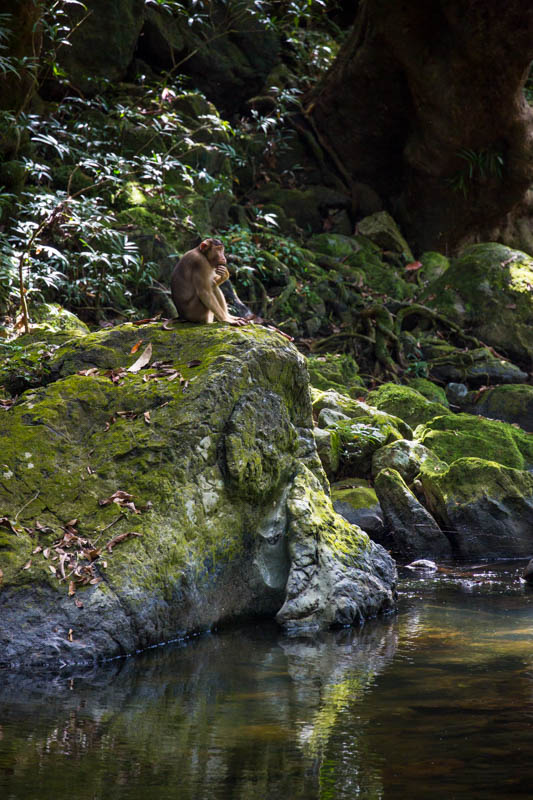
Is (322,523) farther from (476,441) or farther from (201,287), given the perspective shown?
(476,441)

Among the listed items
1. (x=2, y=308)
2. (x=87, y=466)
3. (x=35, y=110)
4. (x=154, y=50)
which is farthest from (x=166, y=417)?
(x=154, y=50)

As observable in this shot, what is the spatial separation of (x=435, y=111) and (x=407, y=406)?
641 centimetres

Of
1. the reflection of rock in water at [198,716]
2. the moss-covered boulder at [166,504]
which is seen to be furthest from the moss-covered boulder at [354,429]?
the reflection of rock in water at [198,716]

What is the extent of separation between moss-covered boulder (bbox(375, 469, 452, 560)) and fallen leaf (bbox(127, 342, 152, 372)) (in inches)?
109

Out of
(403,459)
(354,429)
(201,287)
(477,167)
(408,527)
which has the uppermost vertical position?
(477,167)

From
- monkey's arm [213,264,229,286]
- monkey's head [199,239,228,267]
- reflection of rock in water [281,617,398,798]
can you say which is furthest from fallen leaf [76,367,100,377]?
reflection of rock in water [281,617,398,798]

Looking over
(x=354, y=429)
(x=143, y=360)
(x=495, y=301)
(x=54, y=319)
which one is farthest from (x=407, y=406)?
(x=143, y=360)

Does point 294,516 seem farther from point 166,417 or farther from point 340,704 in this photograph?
point 340,704

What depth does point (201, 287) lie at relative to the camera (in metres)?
6.30

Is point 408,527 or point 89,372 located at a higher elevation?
point 89,372

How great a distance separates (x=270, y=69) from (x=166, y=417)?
12304mm

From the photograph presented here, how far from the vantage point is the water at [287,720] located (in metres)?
2.86

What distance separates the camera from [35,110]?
34.8ft

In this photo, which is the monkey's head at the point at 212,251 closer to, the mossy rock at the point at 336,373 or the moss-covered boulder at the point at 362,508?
the moss-covered boulder at the point at 362,508
